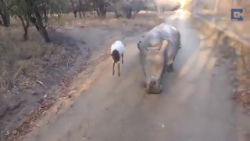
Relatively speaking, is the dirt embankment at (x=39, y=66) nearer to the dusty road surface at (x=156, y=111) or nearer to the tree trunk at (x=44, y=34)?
the tree trunk at (x=44, y=34)

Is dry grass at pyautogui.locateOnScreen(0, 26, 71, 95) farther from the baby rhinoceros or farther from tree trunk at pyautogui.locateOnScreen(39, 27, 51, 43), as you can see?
the baby rhinoceros

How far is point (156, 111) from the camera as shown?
744 cm

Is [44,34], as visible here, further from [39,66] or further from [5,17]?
[39,66]

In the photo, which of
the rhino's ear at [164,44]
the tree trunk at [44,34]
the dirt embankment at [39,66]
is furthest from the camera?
the tree trunk at [44,34]

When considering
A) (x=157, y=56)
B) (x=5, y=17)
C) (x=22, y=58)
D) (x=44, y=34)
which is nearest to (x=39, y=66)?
(x=22, y=58)

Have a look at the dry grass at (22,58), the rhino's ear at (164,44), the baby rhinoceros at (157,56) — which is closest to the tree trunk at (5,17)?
the dry grass at (22,58)

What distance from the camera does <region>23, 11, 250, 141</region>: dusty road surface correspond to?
21.3ft

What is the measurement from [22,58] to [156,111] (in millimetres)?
5908

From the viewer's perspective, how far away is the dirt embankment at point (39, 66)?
25.8 ft

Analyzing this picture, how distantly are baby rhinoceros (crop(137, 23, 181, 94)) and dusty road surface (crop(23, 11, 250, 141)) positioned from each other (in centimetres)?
40

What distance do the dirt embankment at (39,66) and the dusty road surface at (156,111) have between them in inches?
33.8

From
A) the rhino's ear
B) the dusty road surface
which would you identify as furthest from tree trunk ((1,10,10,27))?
the rhino's ear

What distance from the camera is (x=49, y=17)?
1482 centimetres

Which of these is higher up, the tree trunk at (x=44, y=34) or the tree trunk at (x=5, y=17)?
the tree trunk at (x=5, y=17)
